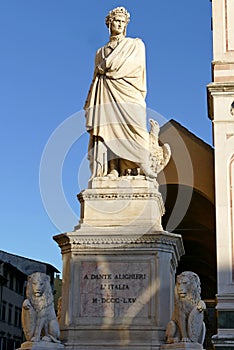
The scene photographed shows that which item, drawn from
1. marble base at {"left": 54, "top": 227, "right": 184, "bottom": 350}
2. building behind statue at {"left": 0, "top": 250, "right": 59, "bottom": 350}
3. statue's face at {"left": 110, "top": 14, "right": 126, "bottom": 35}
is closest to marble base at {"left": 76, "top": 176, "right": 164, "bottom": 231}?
marble base at {"left": 54, "top": 227, "right": 184, "bottom": 350}

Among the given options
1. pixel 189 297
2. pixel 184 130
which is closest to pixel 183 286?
pixel 189 297

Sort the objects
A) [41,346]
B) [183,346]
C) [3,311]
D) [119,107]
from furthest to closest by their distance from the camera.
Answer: [3,311]
[119,107]
[41,346]
[183,346]

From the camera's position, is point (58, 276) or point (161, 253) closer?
point (161, 253)

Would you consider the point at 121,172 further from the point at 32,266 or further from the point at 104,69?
the point at 32,266

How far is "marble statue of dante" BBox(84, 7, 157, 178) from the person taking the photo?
13.1m

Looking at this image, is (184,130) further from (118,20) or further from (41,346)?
(41,346)

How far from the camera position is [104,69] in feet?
44.5

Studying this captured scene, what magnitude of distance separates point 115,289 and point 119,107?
3433 mm

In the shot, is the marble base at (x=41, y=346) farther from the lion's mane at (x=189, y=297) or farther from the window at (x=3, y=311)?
the window at (x=3, y=311)

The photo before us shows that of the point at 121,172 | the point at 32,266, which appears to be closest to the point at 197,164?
the point at 121,172

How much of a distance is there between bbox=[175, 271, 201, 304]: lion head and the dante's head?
17.0 ft

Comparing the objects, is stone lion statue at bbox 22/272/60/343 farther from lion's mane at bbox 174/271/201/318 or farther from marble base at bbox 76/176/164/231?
lion's mane at bbox 174/271/201/318

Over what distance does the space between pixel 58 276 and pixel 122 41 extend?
44363mm

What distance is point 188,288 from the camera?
1109cm
